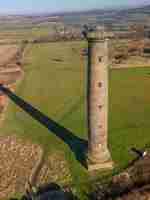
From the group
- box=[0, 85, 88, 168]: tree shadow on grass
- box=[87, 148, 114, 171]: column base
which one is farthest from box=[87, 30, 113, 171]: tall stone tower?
box=[0, 85, 88, 168]: tree shadow on grass

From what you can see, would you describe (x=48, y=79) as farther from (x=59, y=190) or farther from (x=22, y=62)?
(x=59, y=190)

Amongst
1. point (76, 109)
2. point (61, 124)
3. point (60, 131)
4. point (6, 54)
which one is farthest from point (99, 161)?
point (6, 54)

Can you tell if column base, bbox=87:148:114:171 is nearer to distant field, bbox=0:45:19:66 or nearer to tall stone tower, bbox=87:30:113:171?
tall stone tower, bbox=87:30:113:171

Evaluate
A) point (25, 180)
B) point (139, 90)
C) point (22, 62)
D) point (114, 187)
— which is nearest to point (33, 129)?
point (25, 180)

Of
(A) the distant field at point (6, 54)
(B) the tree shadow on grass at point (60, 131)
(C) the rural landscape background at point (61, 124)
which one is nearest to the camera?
(C) the rural landscape background at point (61, 124)

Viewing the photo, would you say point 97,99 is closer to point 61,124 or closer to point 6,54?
point 61,124

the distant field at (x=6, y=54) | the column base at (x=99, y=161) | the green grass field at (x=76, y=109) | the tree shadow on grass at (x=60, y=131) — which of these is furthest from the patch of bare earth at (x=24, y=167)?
the distant field at (x=6, y=54)

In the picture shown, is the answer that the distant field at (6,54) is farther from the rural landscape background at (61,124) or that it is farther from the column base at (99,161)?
the column base at (99,161)
